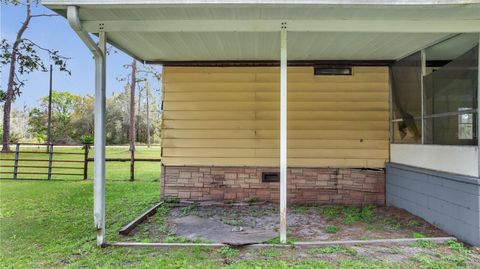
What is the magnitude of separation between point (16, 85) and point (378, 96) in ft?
29.7

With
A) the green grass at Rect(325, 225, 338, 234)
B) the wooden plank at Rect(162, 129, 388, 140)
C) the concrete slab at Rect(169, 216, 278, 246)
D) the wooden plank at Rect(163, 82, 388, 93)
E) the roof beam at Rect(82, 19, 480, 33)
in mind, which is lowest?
the concrete slab at Rect(169, 216, 278, 246)

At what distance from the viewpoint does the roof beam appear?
3.67 m

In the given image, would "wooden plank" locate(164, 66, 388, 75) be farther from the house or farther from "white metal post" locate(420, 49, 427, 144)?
"white metal post" locate(420, 49, 427, 144)

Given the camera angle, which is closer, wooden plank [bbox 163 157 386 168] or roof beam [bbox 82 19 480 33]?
roof beam [bbox 82 19 480 33]

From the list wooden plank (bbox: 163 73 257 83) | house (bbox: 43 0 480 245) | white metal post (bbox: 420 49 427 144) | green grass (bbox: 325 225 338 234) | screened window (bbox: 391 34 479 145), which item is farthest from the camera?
wooden plank (bbox: 163 73 257 83)

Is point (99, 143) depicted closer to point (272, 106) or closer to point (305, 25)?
point (305, 25)

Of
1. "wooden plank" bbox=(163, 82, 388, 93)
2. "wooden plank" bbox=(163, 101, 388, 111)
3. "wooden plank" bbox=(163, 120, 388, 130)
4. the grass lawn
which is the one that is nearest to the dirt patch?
the grass lawn

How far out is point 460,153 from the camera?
403cm

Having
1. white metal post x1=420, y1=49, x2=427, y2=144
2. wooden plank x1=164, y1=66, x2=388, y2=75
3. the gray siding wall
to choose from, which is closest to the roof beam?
white metal post x1=420, y1=49, x2=427, y2=144

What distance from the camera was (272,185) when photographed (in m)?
6.16

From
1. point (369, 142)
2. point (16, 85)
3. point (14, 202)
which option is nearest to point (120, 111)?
point (16, 85)

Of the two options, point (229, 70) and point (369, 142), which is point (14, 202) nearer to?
point (229, 70)

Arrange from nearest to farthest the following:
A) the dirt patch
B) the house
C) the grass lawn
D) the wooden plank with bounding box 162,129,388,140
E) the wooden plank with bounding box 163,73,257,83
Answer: the grass lawn → the house → the dirt patch → the wooden plank with bounding box 162,129,388,140 → the wooden plank with bounding box 163,73,257,83

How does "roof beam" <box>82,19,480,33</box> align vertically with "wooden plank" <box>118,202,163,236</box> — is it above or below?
above
